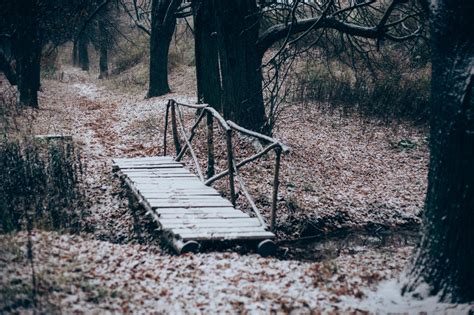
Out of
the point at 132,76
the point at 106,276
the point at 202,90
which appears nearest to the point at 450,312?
the point at 106,276

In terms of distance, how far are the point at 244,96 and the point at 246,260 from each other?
210 inches

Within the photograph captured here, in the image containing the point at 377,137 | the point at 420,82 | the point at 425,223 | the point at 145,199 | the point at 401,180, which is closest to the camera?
the point at 425,223

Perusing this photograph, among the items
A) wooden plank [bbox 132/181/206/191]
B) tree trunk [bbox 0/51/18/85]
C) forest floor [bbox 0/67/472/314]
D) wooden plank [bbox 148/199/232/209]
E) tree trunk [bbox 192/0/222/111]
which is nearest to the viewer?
forest floor [bbox 0/67/472/314]

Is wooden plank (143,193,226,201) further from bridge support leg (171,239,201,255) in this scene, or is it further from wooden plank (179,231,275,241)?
Answer: bridge support leg (171,239,201,255)

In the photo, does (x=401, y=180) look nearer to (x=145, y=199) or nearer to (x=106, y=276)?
(x=145, y=199)

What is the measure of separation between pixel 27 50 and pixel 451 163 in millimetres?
13096

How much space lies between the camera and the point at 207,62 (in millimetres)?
12461

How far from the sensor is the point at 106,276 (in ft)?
15.8

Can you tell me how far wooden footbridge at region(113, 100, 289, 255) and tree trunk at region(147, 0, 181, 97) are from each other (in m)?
9.32

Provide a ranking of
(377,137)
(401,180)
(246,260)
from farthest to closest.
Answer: (377,137) < (401,180) < (246,260)

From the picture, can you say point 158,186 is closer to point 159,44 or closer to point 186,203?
point 186,203

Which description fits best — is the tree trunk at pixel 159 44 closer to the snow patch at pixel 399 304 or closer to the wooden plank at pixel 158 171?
the wooden plank at pixel 158 171

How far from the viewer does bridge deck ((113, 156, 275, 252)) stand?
5.91 m

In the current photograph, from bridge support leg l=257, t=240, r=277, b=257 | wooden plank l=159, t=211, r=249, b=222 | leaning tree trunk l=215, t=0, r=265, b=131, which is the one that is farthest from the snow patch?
leaning tree trunk l=215, t=0, r=265, b=131
